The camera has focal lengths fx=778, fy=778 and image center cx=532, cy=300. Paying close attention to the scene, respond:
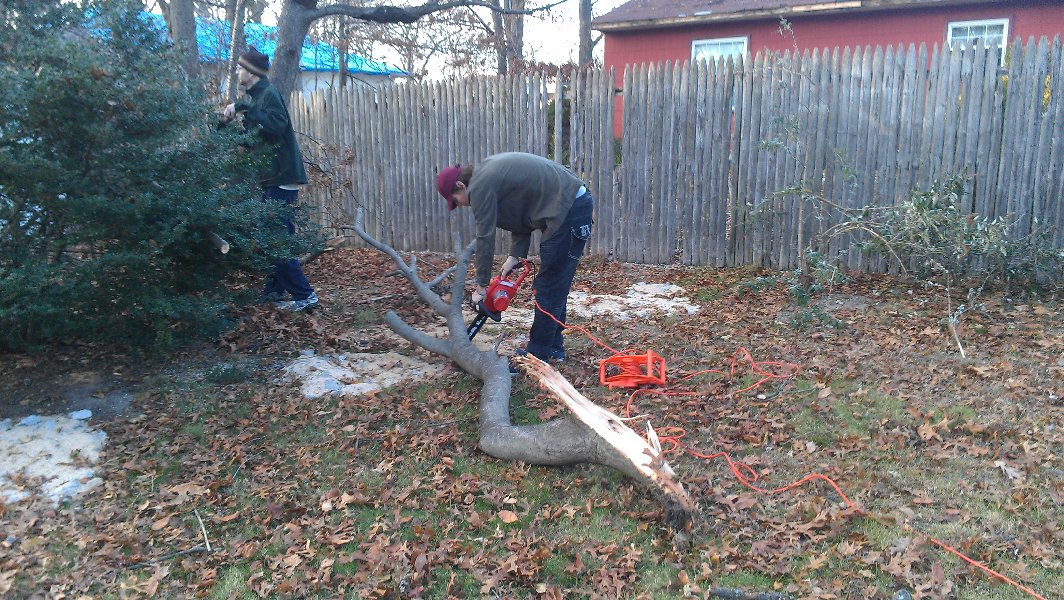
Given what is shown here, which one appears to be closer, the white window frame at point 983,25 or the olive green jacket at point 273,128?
the olive green jacket at point 273,128

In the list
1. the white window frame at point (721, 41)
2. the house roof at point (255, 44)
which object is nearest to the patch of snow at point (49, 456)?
the house roof at point (255, 44)

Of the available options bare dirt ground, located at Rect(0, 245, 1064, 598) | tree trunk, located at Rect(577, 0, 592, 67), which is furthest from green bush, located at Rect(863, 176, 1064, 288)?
tree trunk, located at Rect(577, 0, 592, 67)

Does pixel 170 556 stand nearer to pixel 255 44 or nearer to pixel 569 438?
pixel 569 438

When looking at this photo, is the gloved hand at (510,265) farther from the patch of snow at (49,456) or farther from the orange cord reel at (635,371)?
the patch of snow at (49,456)

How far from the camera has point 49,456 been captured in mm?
4375

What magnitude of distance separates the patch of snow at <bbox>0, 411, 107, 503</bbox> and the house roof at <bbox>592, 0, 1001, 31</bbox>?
1443 cm

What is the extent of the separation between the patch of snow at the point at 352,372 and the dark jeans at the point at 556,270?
0.82m

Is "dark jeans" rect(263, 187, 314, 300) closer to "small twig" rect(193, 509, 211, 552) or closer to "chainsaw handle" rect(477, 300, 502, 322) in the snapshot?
"chainsaw handle" rect(477, 300, 502, 322)

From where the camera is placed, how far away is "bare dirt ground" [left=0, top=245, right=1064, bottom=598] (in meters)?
3.40

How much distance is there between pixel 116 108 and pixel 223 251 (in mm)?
1113

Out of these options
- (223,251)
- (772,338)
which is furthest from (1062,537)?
(223,251)

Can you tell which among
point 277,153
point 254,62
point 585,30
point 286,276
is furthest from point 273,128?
point 585,30

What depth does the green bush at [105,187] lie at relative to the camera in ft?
15.6

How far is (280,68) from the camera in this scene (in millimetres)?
8898
